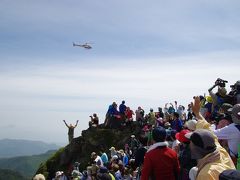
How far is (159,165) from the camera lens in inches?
276

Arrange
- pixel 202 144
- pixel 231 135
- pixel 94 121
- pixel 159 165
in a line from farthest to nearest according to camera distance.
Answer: pixel 94 121 < pixel 231 135 < pixel 159 165 < pixel 202 144

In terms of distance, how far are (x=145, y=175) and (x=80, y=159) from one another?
29637mm

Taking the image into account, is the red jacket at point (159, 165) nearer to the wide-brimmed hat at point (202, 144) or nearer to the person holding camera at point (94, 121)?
the wide-brimmed hat at point (202, 144)

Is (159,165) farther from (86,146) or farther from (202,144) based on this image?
(86,146)

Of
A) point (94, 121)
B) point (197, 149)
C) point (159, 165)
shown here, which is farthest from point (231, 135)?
point (94, 121)

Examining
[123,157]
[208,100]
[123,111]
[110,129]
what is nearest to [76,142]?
[110,129]

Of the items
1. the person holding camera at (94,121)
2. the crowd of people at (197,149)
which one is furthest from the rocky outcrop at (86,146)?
the crowd of people at (197,149)

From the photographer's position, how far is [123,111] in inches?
1220

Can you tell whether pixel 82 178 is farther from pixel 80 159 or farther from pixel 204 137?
pixel 80 159

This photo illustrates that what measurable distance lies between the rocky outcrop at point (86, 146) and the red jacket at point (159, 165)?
76.7ft

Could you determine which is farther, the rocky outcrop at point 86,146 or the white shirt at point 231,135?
the rocky outcrop at point 86,146

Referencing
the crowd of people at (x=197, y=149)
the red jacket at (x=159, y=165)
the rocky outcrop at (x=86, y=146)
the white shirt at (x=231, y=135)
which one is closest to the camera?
the crowd of people at (x=197, y=149)

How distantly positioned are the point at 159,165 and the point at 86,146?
2976 centimetres

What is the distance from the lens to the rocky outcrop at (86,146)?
3322 cm
